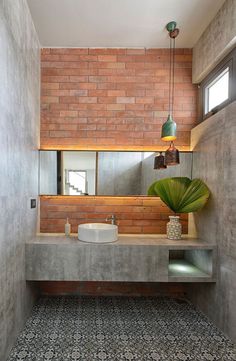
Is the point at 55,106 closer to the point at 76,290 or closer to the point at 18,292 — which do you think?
the point at 18,292

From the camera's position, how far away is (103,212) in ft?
9.21

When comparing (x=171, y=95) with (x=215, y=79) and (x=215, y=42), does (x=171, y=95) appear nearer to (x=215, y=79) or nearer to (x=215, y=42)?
(x=215, y=79)

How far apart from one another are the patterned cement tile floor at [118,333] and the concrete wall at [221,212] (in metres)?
0.21

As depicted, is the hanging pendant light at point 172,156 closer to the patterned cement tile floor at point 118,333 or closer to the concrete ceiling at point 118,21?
the concrete ceiling at point 118,21

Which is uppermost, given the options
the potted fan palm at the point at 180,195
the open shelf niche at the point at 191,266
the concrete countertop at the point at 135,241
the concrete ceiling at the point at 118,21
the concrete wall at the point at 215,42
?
the concrete ceiling at the point at 118,21

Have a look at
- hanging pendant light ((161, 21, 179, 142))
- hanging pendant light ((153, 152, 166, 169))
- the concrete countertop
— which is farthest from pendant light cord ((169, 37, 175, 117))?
the concrete countertop

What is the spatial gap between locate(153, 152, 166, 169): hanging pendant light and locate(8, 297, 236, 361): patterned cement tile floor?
1.65 meters

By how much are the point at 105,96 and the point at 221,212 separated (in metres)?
1.93

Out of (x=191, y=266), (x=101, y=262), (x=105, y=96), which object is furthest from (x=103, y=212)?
(x=105, y=96)

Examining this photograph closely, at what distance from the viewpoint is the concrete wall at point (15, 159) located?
1.67 m

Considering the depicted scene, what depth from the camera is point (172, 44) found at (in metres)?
2.77

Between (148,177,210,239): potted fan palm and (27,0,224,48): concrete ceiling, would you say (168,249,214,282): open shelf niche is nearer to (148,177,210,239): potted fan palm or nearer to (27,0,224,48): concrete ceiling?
(148,177,210,239): potted fan palm

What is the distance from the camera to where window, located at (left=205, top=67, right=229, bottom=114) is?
2.38m

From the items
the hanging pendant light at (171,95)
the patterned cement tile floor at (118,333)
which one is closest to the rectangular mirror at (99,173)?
the hanging pendant light at (171,95)
